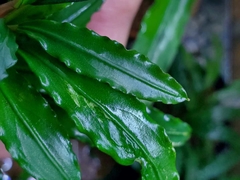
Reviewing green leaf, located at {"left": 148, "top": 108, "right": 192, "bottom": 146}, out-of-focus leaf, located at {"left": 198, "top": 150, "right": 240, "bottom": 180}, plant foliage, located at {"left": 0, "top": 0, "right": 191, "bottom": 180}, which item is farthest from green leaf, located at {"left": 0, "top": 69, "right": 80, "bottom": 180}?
out-of-focus leaf, located at {"left": 198, "top": 150, "right": 240, "bottom": 180}

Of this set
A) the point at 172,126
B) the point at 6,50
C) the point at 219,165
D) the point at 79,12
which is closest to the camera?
the point at 6,50

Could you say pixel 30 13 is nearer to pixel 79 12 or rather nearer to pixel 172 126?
pixel 79 12

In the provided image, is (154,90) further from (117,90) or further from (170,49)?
(170,49)

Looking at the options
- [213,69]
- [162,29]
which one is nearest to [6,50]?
[162,29]

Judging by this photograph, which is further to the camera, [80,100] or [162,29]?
[162,29]

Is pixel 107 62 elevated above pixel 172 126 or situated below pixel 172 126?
above

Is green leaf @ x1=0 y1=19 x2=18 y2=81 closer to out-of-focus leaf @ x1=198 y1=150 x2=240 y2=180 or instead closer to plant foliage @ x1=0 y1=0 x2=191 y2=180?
plant foliage @ x1=0 y1=0 x2=191 y2=180

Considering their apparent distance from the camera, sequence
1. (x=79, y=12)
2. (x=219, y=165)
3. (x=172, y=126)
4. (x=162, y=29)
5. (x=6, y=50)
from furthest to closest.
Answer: (x=219, y=165), (x=162, y=29), (x=172, y=126), (x=79, y=12), (x=6, y=50)

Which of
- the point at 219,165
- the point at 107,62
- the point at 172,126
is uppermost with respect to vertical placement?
the point at 107,62
